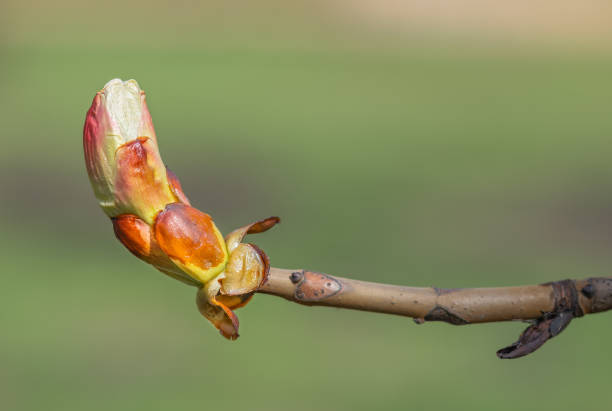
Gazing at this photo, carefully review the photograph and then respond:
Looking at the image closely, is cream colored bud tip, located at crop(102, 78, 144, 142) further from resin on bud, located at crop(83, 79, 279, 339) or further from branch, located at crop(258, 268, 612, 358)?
branch, located at crop(258, 268, 612, 358)

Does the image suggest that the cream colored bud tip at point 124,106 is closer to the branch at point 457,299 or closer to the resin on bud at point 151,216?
the resin on bud at point 151,216

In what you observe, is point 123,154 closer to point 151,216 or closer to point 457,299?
point 151,216

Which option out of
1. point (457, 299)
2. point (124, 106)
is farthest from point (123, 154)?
point (457, 299)

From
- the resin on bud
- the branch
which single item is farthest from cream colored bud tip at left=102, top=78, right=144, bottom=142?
the branch

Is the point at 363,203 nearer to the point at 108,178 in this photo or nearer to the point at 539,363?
the point at 539,363

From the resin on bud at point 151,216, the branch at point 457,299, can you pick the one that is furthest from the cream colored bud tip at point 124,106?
the branch at point 457,299
